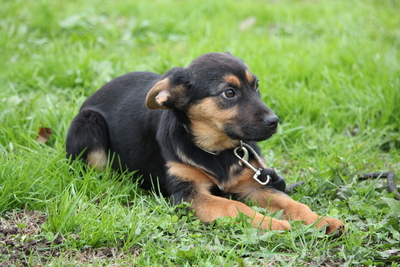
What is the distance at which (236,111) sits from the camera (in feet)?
12.5

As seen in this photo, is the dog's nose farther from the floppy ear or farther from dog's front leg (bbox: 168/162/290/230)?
the floppy ear

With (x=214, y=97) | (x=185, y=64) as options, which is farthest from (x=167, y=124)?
(x=185, y=64)

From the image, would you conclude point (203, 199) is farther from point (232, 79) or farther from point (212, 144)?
point (232, 79)

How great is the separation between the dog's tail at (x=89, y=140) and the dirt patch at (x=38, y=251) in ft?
3.66

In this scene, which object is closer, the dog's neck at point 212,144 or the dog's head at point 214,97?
the dog's head at point 214,97

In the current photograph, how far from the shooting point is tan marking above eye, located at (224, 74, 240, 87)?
3.81 m

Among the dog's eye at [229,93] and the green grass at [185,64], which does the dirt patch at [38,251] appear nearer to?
the green grass at [185,64]

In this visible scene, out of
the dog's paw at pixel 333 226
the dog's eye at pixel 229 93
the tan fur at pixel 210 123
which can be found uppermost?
the dog's eye at pixel 229 93

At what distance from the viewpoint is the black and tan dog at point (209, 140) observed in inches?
146

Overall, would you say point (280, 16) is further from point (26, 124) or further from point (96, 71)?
point (26, 124)

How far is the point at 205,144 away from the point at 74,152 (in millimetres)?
1282

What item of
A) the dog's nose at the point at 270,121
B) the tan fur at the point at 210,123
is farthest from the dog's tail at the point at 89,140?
the dog's nose at the point at 270,121

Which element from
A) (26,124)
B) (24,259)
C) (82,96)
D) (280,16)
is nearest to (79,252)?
(24,259)

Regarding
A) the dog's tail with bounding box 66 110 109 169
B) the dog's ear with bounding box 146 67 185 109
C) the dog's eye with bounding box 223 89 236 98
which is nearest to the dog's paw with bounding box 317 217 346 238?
the dog's eye with bounding box 223 89 236 98
